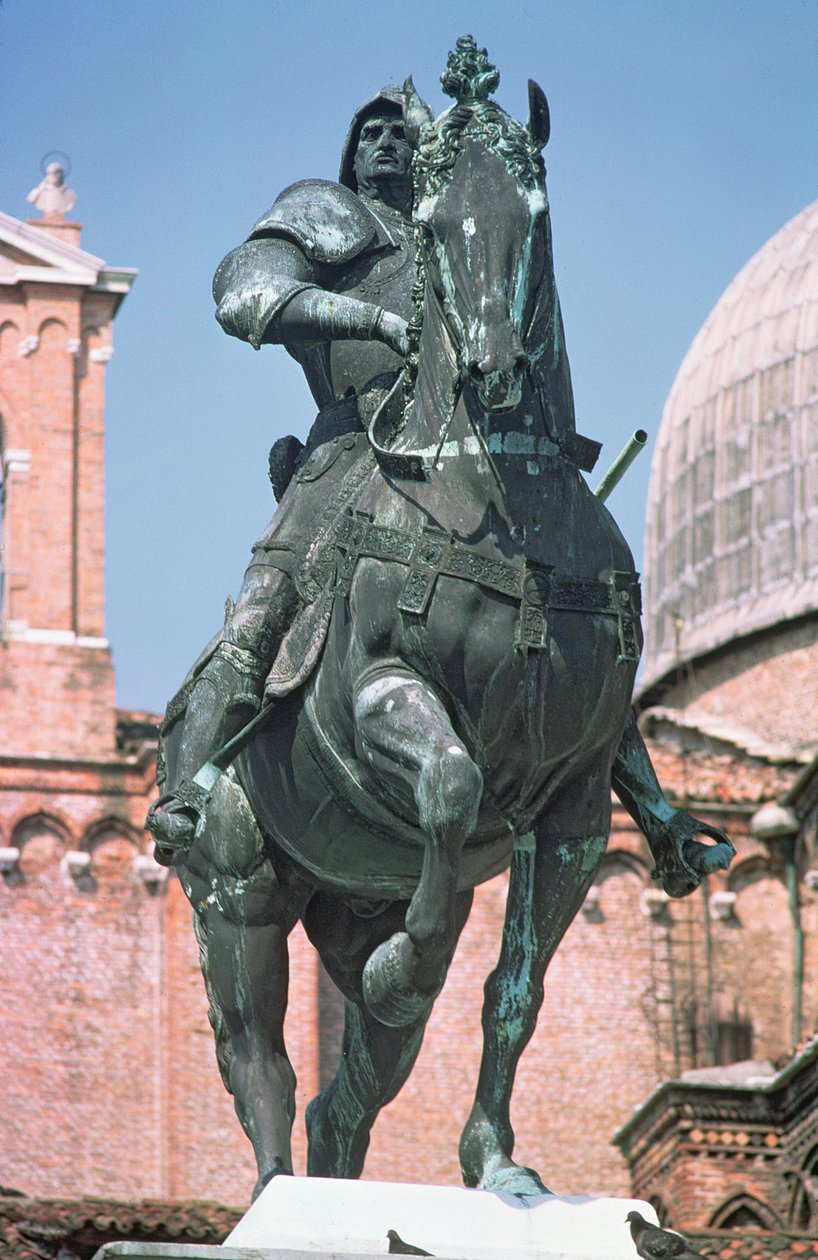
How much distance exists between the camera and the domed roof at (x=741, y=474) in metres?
44.8

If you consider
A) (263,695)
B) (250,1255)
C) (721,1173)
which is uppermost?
(263,695)

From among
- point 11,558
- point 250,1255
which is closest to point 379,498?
point 250,1255

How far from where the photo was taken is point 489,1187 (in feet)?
30.1

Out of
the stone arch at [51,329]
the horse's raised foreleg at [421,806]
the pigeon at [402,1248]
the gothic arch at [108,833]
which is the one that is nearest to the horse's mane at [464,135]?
the horse's raised foreleg at [421,806]

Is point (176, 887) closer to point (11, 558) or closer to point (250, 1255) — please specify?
point (11, 558)

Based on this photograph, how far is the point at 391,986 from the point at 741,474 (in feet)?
122

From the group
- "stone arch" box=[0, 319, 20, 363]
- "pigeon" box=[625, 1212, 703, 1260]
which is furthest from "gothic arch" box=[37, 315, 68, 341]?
"pigeon" box=[625, 1212, 703, 1260]

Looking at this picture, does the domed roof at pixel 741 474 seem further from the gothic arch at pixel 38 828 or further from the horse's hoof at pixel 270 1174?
the horse's hoof at pixel 270 1174

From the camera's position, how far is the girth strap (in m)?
9.20

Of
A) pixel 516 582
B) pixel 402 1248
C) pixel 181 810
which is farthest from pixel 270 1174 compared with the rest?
pixel 516 582

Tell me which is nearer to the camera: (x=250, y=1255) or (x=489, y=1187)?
(x=250, y=1255)

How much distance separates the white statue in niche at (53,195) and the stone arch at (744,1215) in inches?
629

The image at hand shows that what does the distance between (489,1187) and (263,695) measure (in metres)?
1.67

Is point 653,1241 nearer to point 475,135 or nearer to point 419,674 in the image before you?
point 419,674
